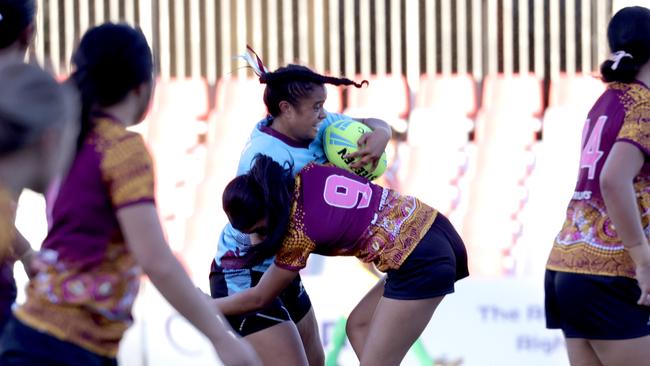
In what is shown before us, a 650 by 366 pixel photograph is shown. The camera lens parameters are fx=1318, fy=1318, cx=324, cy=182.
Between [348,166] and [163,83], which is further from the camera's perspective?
[163,83]

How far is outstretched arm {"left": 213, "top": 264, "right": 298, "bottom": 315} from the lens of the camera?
4289 mm

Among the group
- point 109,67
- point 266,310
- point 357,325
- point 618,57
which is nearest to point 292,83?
point 266,310

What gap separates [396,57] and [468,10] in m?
0.60

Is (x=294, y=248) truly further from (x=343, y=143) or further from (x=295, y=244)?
(x=343, y=143)

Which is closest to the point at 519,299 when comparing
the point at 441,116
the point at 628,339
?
the point at 441,116

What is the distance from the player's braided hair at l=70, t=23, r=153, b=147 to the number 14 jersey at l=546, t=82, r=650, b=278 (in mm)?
1673

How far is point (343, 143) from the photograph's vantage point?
4.64 metres

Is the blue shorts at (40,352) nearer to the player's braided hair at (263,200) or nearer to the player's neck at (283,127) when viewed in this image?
the player's braided hair at (263,200)

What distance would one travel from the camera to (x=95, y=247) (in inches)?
120

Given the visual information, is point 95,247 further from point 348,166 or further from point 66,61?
point 66,61

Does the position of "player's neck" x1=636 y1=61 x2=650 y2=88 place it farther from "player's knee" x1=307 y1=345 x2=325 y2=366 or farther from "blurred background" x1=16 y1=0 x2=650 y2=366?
"blurred background" x1=16 y1=0 x2=650 y2=366

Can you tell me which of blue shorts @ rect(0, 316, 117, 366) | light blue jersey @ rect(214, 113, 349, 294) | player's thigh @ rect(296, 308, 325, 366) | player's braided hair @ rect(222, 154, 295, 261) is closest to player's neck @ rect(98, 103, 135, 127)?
blue shorts @ rect(0, 316, 117, 366)

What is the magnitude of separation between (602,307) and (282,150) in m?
1.25

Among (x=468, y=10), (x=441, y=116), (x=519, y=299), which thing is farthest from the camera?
(x=468, y=10)
